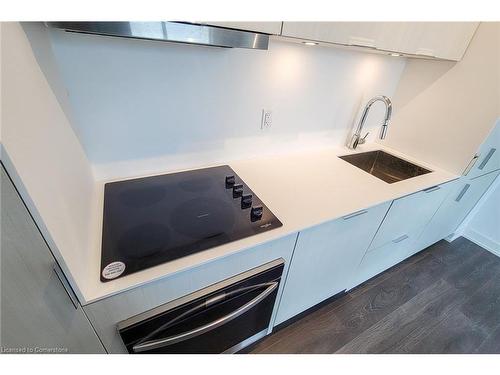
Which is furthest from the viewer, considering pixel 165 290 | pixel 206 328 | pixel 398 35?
pixel 398 35

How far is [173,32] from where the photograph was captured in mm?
603

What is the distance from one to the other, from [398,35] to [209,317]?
1.39 meters

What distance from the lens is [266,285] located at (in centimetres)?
94

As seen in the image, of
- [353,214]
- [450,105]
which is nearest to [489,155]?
[450,105]

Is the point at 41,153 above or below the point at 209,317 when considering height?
above

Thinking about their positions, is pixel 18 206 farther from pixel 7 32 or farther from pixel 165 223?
pixel 165 223

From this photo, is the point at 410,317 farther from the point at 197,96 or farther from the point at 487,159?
the point at 197,96

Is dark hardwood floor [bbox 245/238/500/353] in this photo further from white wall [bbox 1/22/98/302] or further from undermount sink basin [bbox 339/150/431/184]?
white wall [bbox 1/22/98/302]

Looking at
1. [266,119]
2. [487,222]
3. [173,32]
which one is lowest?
[487,222]

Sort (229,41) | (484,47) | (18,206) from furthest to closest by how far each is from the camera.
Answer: (484,47), (229,41), (18,206)

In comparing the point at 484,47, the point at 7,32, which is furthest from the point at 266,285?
the point at 484,47

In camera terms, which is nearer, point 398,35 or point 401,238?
point 398,35

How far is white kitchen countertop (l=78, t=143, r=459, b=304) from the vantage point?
67 cm
